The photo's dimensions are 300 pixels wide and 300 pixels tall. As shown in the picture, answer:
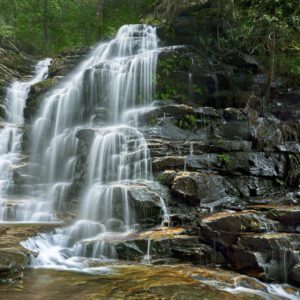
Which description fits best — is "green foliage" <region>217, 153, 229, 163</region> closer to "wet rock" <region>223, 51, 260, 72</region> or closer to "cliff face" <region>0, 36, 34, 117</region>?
"wet rock" <region>223, 51, 260, 72</region>

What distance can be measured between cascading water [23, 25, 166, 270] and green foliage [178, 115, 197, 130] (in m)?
1.56

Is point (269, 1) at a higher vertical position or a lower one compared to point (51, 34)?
lower

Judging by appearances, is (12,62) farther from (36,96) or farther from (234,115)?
(234,115)

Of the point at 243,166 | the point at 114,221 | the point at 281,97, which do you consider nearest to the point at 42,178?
the point at 114,221

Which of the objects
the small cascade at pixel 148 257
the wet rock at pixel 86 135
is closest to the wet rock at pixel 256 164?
the small cascade at pixel 148 257

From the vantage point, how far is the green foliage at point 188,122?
40.7 feet

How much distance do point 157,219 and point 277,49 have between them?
31.8 feet

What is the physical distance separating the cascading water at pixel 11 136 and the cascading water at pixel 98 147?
29.8 inches

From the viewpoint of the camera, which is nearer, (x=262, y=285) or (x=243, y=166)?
(x=262, y=285)

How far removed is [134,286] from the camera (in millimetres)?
5988

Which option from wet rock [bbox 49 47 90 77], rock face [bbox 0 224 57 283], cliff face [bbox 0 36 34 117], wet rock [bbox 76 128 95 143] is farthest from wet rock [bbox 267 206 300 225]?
cliff face [bbox 0 36 34 117]

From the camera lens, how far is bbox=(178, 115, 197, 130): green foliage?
12.4 metres

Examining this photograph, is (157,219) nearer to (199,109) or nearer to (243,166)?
(243,166)

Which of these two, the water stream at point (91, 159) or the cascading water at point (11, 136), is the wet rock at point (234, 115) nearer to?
the water stream at point (91, 159)
